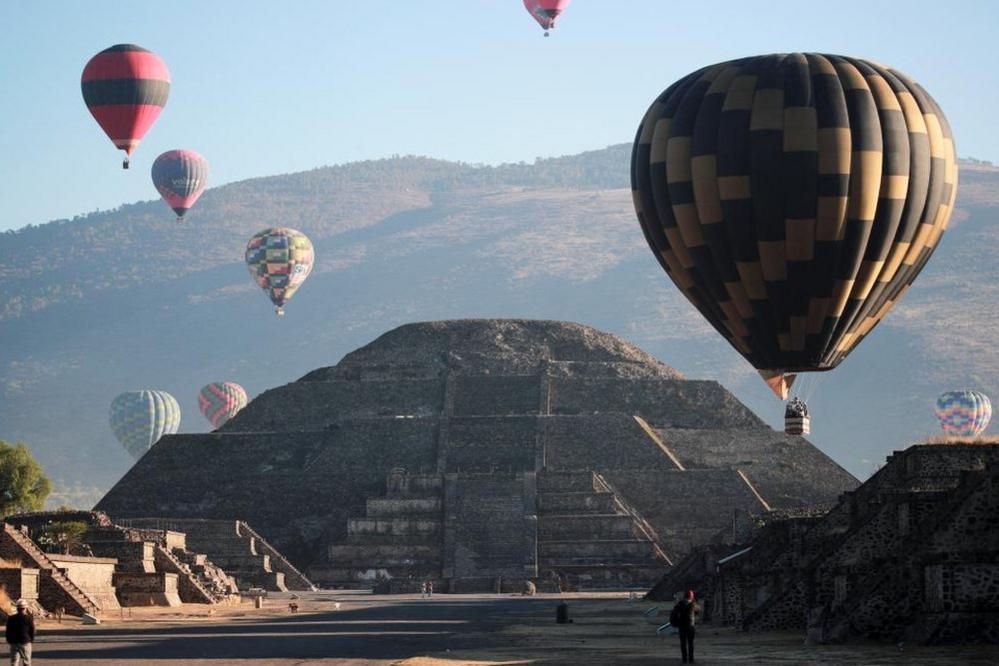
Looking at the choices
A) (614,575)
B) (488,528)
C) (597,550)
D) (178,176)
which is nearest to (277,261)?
(178,176)

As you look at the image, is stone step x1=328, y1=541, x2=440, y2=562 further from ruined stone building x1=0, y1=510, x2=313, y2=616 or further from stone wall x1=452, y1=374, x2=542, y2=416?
stone wall x1=452, y1=374, x2=542, y2=416

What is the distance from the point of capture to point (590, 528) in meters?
99.1

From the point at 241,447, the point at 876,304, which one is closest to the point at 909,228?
the point at 876,304

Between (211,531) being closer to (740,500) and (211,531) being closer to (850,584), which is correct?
(740,500)

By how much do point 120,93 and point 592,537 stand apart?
2815 cm

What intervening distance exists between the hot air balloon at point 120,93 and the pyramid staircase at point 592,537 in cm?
2428

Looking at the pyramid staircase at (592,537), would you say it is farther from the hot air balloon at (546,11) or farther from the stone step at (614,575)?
the hot air balloon at (546,11)

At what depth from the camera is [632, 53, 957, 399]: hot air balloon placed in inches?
2125

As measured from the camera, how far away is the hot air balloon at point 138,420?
171625 mm

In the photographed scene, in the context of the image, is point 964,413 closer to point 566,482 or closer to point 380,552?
point 566,482

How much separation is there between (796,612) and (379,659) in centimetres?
1204

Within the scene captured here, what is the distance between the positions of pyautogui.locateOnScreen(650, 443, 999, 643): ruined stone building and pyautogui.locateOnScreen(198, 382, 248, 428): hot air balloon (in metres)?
119

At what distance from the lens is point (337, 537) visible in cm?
10312

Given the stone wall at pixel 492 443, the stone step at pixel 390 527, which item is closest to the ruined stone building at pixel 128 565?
the stone step at pixel 390 527
